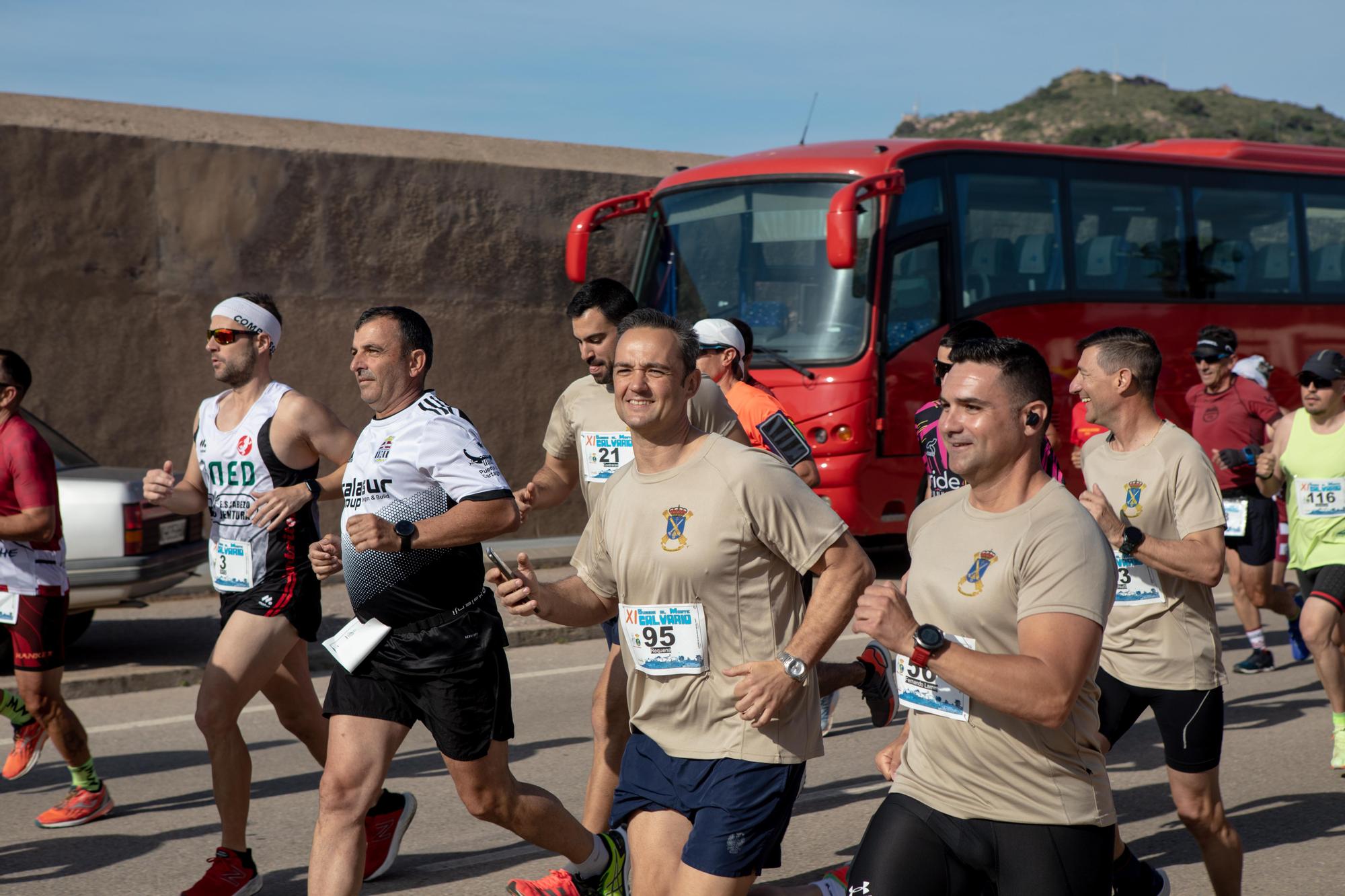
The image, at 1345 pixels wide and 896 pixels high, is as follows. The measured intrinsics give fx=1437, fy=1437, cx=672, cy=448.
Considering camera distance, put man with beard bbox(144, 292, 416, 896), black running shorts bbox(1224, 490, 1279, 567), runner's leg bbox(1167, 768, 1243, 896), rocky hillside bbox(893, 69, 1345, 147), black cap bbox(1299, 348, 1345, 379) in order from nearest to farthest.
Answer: runner's leg bbox(1167, 768, 1243, 896) → man with beard bbox(144, 292, 416, 896) → black cap bbox(1299, 348, 1345, 379) → black running shorts bbox(1224, 490, 1279, 567) → rocky hillside bbox(893, 69, 1345, 147)

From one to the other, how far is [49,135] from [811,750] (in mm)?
11334

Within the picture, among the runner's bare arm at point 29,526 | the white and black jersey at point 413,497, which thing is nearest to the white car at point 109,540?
the runner's bare arm at point 29,526

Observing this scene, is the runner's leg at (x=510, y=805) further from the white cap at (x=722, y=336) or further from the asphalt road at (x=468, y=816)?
the white cap at (x=722, y=336)

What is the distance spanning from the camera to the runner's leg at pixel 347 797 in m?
4.11

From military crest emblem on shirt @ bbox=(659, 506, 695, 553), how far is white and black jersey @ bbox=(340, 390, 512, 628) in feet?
2.91

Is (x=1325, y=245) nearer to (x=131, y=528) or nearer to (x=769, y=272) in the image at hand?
(x=769, y=272)

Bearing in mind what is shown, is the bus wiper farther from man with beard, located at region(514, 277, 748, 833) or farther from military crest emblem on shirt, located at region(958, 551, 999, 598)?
military crest emblem on shirt, located at region(958, 551, 999, 598)

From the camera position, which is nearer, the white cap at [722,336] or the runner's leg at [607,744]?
the runner's leg at [607,744]

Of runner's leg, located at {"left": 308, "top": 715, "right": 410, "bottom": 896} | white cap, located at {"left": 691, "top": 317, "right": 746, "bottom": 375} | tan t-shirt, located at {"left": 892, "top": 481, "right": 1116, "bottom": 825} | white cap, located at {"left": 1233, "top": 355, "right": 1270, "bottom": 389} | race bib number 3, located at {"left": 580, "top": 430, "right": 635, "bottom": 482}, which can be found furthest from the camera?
white cap, located at {"left": 1233, "top": 355, "right": 1270, "bottom": 389}

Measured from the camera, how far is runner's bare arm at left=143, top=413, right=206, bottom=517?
539 centimetres

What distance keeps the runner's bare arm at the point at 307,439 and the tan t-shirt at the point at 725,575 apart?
1.89m

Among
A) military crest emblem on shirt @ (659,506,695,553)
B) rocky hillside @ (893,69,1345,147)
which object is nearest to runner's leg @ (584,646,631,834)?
military crest emblem on shirt @ (659,506,695,553)

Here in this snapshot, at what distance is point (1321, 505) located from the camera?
23.4 feet

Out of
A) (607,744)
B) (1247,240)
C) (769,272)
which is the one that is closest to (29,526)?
(607,744)
